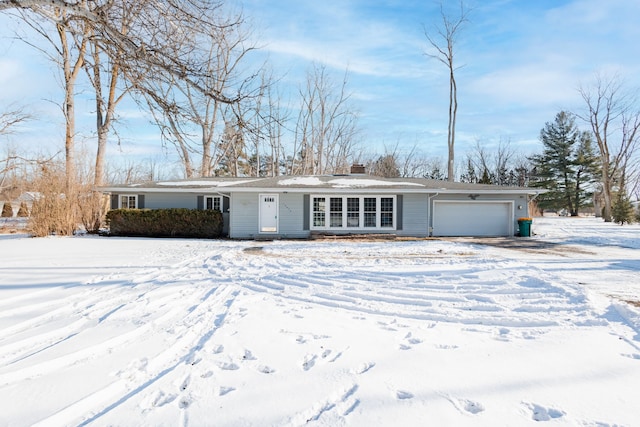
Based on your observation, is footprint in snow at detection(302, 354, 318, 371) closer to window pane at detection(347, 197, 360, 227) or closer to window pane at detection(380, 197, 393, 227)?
window pane at detection(347, 197, 360, 227)

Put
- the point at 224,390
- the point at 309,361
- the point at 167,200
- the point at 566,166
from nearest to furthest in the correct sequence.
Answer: the point at 224,390, the point at 309,361, the point at 167,200, the point at 566,166

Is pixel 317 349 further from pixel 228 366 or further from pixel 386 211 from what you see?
pixel 386 211

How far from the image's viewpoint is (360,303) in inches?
193

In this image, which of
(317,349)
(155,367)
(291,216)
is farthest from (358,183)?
(155,367)

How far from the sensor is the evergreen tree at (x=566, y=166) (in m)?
32.2

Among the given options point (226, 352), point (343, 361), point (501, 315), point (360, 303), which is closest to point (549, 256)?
point (501, 315)

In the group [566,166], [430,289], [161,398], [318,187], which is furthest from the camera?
[566,166]

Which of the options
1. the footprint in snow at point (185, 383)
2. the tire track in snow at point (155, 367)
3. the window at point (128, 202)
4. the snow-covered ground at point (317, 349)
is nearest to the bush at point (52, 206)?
the window at point (128, 202)

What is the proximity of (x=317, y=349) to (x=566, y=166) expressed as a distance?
122ft

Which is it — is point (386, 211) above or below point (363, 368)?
above

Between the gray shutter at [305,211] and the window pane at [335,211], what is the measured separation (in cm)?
100

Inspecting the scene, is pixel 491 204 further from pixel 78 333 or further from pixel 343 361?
pixel 78 333

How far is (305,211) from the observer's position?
51.7ft

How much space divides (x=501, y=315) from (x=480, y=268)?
3.37m
